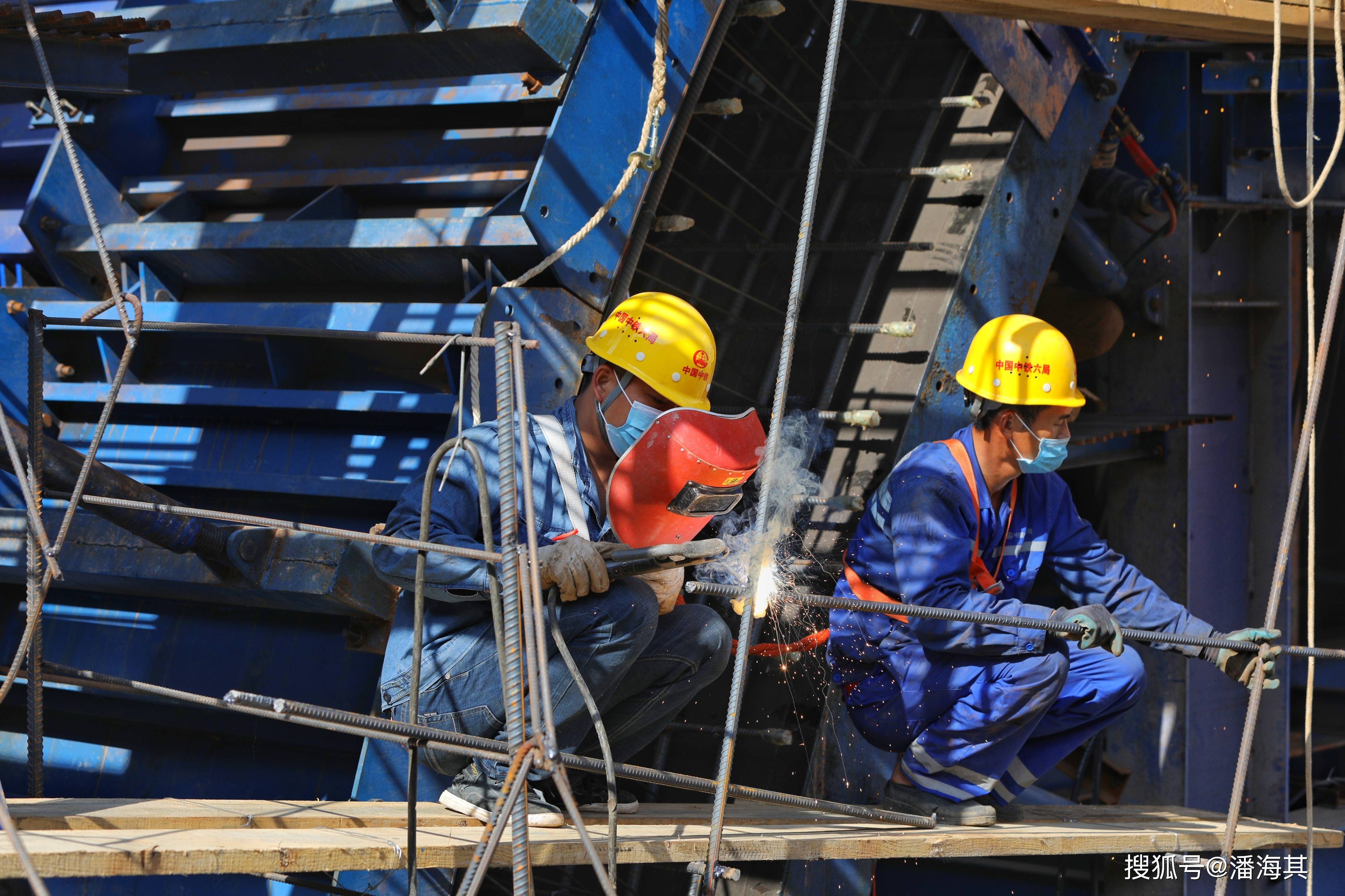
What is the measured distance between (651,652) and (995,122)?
9.06ft

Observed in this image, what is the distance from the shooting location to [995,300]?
173 inches

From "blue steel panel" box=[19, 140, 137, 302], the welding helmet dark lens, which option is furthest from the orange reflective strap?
"blue steel panel" box=[19, 140, 137, 302]

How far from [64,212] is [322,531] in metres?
2.59

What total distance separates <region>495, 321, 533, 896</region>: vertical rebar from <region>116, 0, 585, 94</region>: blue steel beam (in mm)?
1532

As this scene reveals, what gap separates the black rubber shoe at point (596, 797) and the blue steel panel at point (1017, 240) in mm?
1674

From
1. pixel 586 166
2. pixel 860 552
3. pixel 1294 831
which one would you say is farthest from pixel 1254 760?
pixel 586 166

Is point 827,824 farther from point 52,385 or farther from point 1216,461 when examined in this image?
point 1216,461

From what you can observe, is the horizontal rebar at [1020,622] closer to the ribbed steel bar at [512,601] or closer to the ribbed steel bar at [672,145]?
the ribbed steel bar at [512,601]

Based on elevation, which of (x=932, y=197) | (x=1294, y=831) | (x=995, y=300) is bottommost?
(x=1294, y=831)

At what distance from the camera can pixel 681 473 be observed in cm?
281

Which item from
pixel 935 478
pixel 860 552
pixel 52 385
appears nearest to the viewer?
pixel 935 478

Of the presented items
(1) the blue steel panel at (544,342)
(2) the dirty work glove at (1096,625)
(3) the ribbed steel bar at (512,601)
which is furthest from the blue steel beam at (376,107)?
(2) the dirty work glove at (1096,625)

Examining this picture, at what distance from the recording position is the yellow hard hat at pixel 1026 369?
11.3 feet

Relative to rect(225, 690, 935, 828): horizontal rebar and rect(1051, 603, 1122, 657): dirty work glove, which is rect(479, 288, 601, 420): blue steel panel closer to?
rect(225, 690, 935, 828): horizontal rebar
